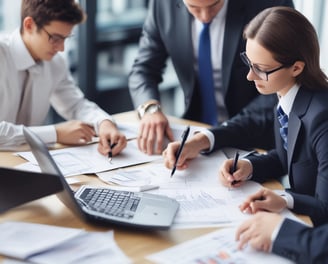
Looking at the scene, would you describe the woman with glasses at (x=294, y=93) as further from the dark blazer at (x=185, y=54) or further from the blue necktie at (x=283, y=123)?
the dark blazer at (x=185, y=54)

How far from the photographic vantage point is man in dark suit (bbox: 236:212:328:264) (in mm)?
1250

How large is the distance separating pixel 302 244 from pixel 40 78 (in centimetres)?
138

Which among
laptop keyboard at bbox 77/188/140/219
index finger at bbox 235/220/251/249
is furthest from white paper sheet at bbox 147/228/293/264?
laptop keyboard at bbox 77/188/140/219

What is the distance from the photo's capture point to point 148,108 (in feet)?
7.30

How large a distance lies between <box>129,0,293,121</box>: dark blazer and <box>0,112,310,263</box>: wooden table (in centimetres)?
93

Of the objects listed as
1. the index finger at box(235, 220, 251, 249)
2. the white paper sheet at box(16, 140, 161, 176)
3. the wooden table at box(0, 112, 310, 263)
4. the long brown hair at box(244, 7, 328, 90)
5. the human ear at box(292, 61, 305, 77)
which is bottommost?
the white paper sheet at box(16, 140, 161, 176)

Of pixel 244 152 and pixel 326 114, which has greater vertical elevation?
pixel 326 114

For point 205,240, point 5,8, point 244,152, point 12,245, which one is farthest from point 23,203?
point 5,8

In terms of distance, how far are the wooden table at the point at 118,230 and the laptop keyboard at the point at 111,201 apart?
43mm

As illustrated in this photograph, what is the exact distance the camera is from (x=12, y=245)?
1.25 m

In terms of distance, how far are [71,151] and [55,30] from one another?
53 cm

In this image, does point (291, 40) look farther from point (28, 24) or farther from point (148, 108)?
point (28, 24)

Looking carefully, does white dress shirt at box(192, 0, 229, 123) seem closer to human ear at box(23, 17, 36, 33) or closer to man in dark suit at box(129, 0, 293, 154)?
man in dark suit at box(129, 0, 293, 154)

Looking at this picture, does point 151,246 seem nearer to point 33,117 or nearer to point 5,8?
point 33,117
